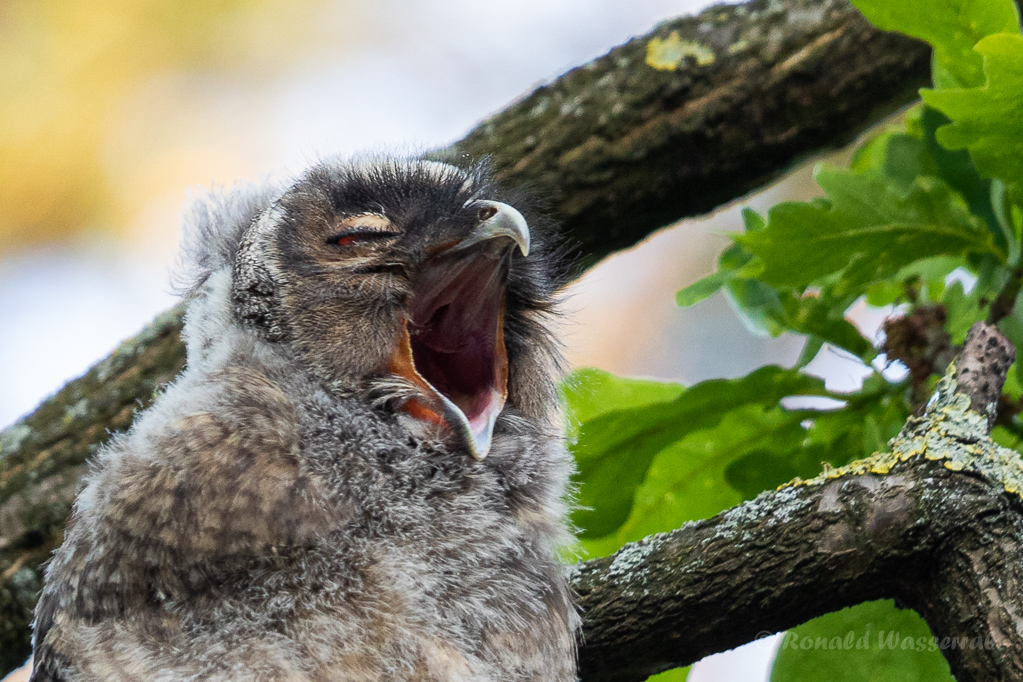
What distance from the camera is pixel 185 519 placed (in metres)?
1.23

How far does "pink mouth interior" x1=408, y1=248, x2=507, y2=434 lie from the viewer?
1.53 meters

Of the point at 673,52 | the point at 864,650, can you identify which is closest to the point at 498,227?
the point at 864,650

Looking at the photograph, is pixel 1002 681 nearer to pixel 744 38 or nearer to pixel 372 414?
pixel 372 414

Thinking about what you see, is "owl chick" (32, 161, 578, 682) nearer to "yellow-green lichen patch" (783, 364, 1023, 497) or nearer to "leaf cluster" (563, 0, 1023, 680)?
"leaf cluster" (563, 0, 1023, 680)

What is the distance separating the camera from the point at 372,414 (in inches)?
57.1

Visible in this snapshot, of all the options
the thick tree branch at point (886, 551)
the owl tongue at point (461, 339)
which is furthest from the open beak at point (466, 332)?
the thick tree branch at point (886, 551)

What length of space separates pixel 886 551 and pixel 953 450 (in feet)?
0.57

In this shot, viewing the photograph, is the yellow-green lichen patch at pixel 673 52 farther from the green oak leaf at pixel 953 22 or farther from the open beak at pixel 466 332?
the open beak at pixel 466 332

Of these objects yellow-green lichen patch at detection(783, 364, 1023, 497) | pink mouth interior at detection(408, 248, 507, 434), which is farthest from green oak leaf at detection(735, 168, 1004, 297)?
pink mouth interior at detection(408, 248, 507, 434)

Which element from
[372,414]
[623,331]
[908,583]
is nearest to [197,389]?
[372,414]

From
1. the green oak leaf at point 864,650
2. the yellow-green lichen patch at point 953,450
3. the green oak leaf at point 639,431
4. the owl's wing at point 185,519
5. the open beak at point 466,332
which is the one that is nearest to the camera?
the owl's wing at point 185,519

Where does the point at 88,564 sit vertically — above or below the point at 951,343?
above

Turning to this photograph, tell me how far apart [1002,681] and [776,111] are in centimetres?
162

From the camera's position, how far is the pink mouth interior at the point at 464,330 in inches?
60.1
